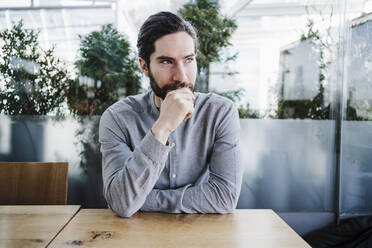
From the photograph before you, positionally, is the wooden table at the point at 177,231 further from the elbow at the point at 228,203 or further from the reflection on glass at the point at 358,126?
the reflection on glass at the point at 358,126

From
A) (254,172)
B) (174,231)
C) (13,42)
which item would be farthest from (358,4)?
(13,42)

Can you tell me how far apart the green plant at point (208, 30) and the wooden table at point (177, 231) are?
1707mm

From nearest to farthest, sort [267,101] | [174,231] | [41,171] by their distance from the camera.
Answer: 1. [174,231]
2. [41,171]
3. [267,101]

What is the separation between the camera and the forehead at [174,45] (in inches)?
51.1

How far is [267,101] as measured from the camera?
2.63m

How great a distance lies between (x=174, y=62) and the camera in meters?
1.30

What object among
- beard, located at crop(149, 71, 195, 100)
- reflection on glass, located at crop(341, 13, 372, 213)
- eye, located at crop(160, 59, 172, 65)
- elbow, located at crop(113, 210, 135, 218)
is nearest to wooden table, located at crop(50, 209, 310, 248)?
elbow, located at crop(113, 210, 135, 218)

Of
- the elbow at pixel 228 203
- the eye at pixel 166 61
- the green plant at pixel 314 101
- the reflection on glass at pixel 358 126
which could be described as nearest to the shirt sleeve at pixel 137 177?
the elbow at pixel 228 203

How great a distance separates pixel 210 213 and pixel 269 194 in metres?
1.78

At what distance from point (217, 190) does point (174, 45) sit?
0.68 meters

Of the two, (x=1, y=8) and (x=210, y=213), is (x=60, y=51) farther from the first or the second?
(x=210, y=213)

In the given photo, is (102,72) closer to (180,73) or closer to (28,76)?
(28,76)

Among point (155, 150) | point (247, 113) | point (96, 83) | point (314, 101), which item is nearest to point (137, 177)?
point (155, 150)

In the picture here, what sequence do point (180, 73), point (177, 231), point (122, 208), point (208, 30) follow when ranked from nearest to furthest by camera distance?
point (177, 231)
point (122, 208)
point (180, 73)
point (208, 30)
